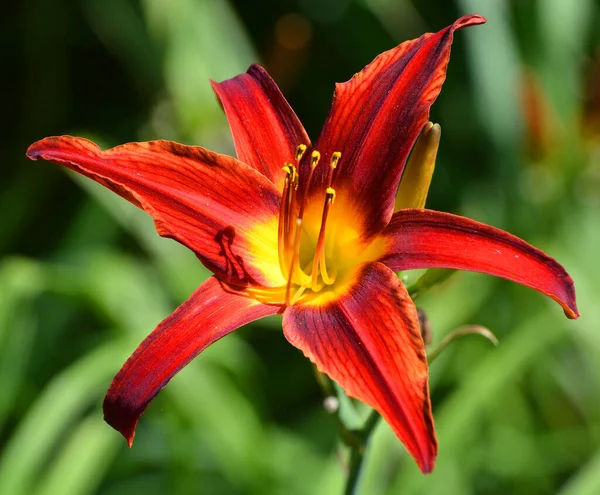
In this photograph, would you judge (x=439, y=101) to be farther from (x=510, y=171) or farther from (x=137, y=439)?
(x=137, y=439)

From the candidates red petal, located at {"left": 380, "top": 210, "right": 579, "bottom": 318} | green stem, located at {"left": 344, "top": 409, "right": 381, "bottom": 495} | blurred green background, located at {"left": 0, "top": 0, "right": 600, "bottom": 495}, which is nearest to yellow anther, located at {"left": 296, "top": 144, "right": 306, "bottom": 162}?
red petal, located at {"left": 380, "top": 210, "right": 579, "bottom": 318}

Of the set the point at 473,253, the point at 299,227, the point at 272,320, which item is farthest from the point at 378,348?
the point at 272,320

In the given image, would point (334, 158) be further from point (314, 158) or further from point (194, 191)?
point (194, 191)

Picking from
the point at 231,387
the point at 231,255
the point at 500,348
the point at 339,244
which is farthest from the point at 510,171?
the point at 231,255

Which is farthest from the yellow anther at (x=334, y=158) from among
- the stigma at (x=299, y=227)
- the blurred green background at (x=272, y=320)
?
the blurred green background at (x=272, y=320)

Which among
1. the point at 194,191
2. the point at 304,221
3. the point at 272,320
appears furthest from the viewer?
the point at 272,320
